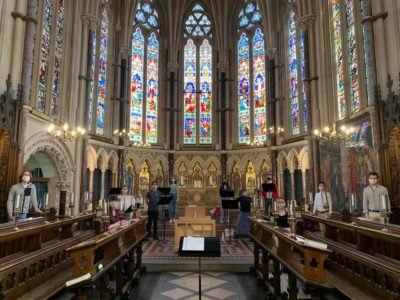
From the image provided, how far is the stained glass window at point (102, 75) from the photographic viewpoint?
66.3 ft

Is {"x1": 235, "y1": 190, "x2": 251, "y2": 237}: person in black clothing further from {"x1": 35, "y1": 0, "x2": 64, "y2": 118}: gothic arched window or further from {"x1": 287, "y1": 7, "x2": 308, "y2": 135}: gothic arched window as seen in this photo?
{"x1": 35, "y1": 0, "x2": 64, "y2": 118}: gothic arched window

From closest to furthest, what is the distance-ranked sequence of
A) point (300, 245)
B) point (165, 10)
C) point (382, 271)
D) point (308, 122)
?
1. point (382, 271)
2. point (300, 245)
3. point (308, 122)
4. point (165, 10)

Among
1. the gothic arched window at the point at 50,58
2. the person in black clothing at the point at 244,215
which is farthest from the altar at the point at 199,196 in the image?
the gothic arched window at the point at 50,58

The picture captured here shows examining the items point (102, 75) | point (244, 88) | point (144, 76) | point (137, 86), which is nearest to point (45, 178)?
point (102, 75)

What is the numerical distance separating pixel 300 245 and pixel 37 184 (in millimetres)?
14391

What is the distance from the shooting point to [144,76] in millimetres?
23812

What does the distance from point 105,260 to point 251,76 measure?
2062cm

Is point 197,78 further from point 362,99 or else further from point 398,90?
point 398,90

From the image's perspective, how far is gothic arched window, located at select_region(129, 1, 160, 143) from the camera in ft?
75.9

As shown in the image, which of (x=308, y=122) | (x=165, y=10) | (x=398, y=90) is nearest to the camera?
(x=398, y=90)

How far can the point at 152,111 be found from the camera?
24016 mm

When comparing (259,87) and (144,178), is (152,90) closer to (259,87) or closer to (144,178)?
(144,178)

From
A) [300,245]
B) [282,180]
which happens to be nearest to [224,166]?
[282,180]

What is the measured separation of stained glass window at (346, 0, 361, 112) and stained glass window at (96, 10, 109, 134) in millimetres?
14017
